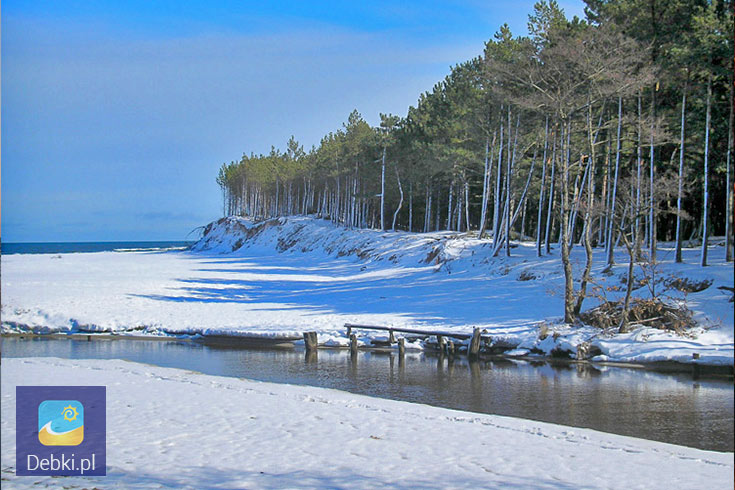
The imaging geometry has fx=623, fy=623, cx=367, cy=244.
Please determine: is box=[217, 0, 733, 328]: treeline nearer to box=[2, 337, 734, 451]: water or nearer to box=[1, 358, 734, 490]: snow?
box=[1, 358, 734, 490]: snow

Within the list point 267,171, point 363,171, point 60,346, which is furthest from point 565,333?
point 267,171

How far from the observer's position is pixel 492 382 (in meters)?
17.2

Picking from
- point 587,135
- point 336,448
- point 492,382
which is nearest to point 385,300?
Result: point 587,135

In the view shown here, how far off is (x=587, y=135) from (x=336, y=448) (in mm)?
22871

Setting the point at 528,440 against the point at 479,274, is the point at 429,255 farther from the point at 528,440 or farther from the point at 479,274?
the point at 528,440

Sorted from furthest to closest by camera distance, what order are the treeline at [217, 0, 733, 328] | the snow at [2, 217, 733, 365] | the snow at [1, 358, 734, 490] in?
the treeline at [217, 0, 733, 328]
the snow at [2, 217, 733, 365]
the snow at [1, 358, 734, 490]

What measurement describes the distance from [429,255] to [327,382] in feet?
84.9

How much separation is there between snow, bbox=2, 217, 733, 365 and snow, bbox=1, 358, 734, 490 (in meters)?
5.46

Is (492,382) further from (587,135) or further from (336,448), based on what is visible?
(587,135)

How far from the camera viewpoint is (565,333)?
853 inches

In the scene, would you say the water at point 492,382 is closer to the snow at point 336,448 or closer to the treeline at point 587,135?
the snow at point 336,448

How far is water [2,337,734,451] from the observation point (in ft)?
41.6

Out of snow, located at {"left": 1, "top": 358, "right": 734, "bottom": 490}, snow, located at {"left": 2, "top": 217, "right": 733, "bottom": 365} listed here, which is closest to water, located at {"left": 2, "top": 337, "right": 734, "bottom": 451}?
snow, located at {"left": 1, "top": 358, "right": 734, "bottom": 490}

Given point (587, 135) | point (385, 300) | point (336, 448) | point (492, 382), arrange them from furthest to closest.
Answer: point (385, 300) → point (587, 135) → point (492, 382) → point (336, 448)
